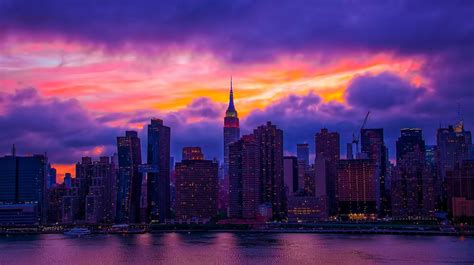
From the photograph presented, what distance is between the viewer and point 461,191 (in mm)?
186750

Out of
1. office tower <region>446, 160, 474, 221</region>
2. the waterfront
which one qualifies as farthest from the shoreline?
the waterfront

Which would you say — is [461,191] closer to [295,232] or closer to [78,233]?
[295,232]

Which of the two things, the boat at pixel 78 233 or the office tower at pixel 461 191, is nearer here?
the boat at pixel 78 233

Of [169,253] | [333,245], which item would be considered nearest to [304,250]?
[333,245]

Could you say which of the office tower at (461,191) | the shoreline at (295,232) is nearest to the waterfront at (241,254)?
the shoreline at (295,232)

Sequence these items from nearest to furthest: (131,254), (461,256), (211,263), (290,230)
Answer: (211,263) < (461,256) < (131,254) < (290,230)

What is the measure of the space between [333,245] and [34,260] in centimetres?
4573

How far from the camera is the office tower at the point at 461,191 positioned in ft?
572

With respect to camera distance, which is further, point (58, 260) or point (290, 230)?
point (290, 230)

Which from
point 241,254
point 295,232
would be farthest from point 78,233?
point 241,254

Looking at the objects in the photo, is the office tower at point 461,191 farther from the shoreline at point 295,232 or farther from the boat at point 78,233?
the boat at point 78,233

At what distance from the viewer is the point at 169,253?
9719 cm

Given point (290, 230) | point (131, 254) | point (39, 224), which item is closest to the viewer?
point (131, 254)

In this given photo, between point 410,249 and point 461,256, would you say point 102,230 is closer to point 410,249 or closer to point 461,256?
point 410,249
